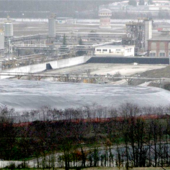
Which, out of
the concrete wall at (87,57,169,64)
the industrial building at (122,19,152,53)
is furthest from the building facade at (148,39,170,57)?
the concrete wall at (87,57,169,64)

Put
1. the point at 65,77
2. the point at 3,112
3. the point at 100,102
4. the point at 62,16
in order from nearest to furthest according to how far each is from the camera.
Result: the point at 3,112 < the point at 100,102 < the point at 65,77 < the point at 62,16

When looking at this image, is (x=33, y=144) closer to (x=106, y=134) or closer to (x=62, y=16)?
(x=106, y=134)

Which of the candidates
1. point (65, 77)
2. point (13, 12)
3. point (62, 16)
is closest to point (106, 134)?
point (65, 77)

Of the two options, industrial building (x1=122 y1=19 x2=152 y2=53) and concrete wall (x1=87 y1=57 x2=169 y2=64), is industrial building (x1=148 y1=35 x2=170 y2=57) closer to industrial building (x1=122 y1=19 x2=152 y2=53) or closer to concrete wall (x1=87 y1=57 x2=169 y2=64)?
industrial building (x1=122 y1=19 x2=152 y2=53)

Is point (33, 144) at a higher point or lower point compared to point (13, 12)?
lower

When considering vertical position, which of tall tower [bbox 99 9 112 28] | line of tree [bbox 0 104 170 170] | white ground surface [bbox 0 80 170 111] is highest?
tall tower [bbox 99 9 112 28]

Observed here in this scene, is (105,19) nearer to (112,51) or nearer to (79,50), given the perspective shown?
(79,50)

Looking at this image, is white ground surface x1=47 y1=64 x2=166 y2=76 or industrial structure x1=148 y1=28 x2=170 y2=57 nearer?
white ground surface x1=47 y1=64 x2=166 y2=76

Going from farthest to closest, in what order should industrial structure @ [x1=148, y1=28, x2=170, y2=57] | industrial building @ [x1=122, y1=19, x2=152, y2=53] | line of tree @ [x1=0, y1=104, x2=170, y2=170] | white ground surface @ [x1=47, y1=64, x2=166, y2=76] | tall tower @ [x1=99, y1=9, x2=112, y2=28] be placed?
tall tower @ [x1=99, y1=9, x2=112, y2=28], industrial building @ [x1=122, y1=19, x2=152, y2=53], industrial structure @ [x1=148, y1=28, x2=170, y2=57], white ground surface @ [x1=47, y1=64, x2=166, y2=76], line of tree @ [x1=0, y1=104, x2=170, y2=170]

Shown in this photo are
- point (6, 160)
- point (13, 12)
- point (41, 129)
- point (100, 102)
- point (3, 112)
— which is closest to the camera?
point (6, 160)
